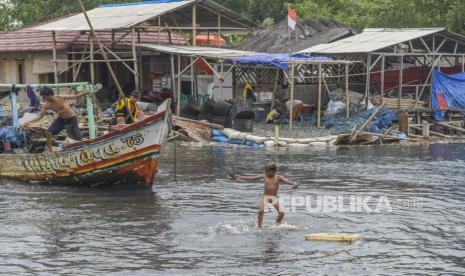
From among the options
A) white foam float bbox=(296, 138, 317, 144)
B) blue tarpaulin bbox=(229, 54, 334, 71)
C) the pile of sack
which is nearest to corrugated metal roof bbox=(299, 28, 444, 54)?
blue tarpaulin bbox=(229, 54, 334, 71)

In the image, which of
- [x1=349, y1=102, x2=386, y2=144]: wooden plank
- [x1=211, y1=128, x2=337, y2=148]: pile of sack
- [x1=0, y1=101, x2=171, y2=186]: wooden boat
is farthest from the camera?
[x1=349, y1=102, x2=386, y2=144]: wooden plank

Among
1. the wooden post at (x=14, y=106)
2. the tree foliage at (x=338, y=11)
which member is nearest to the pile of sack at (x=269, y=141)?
the wooden post at (x=14, y=106)

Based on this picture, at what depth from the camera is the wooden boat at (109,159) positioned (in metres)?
16.2

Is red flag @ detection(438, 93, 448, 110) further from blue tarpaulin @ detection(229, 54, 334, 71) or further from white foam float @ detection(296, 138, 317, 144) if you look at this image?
white foam float @ detection(296, 138, 317, 144)

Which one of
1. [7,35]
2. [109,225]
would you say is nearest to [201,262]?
[109,225]

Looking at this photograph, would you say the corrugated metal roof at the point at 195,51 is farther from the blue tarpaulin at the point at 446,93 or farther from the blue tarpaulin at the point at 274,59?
the blue tarpaulin at the point at 446,93

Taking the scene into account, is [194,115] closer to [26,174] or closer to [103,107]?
[103,107]

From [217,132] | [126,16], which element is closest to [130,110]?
[217,132]

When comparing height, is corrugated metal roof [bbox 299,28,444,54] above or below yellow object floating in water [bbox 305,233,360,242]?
above

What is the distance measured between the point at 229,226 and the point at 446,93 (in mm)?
15578

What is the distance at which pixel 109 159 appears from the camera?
16609 millimetres

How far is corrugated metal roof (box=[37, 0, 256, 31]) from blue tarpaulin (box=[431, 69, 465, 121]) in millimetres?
8134

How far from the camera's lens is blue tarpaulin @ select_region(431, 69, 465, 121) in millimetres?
26766

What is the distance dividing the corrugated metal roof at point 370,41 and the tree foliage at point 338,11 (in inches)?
196
